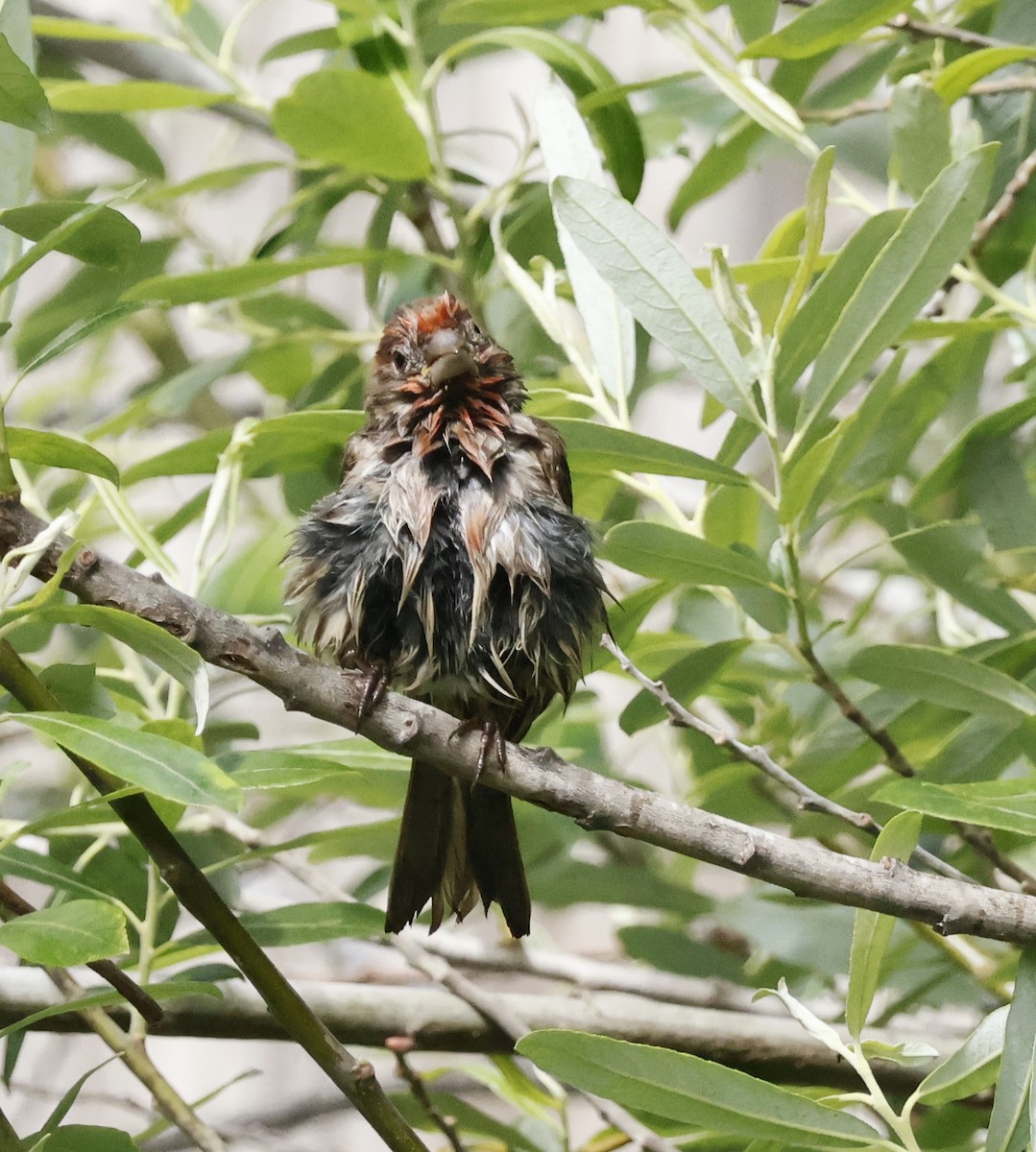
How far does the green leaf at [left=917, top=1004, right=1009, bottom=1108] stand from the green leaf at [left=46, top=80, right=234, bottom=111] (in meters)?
1.85

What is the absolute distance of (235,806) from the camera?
1.10 metres

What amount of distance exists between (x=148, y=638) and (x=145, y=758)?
11 centimetres

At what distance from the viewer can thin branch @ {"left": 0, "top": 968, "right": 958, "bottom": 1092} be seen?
6.50 feet

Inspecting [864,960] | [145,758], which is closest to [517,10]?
[145,758]

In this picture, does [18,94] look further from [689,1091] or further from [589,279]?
[689,1091]

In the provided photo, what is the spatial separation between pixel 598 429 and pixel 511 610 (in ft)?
1.67

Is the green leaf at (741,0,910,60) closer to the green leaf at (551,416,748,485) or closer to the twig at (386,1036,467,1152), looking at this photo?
the green leaf at (551,416,748,485)

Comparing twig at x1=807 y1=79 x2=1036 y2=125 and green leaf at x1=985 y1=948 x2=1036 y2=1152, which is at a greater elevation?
twig at x1=807 y1=79 x2=1036 y2=125

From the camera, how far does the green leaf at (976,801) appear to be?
1.30 metres

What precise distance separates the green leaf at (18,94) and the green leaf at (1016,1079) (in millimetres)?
1355

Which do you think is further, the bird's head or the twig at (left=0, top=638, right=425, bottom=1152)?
the bird's head

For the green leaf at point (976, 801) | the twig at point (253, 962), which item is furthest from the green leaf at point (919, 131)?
the twig at point (253, 962)

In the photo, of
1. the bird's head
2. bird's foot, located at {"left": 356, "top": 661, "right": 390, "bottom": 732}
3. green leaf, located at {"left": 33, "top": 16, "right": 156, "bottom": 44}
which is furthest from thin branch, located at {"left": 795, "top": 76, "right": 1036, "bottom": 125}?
bird's foot, located at {"left": 356, "top": 661, "right": 390, "bottom": 732}

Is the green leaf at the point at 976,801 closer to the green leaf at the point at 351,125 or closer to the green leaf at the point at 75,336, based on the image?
the green leaf at the point at 75,336
